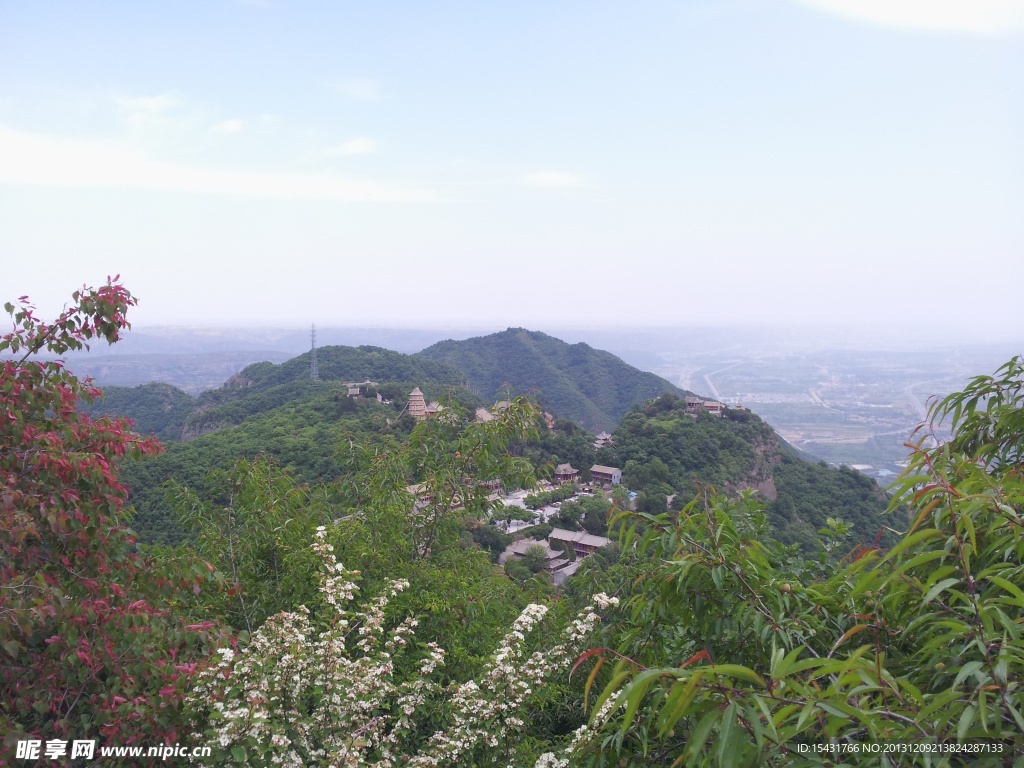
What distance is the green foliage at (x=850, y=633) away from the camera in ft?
3.95

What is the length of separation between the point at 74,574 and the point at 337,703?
134cm

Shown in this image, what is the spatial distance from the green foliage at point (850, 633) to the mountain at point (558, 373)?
1669 inches

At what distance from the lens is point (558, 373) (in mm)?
56250

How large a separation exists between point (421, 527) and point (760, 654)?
325 cm

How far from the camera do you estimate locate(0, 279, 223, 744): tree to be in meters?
2.44

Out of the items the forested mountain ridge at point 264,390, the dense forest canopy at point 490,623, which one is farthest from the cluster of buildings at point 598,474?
the dense forest canopy at point 490,623

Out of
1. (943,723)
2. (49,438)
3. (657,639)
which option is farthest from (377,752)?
(943,723)

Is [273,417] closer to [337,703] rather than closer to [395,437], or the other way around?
[395,437]

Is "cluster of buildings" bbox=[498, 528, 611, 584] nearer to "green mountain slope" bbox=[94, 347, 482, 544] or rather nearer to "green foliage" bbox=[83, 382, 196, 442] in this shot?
"green mountain slope" bbox=[94, 347, 482, 544]

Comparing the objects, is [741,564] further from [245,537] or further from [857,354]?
[857,354]

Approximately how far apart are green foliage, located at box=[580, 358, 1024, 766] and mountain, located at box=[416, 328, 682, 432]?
42.4 m

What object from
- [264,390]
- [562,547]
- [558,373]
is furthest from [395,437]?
[558,373]

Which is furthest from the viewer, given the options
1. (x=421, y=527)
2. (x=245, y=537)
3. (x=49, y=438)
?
(x=421, y=527)

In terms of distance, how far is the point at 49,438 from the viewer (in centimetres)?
271
